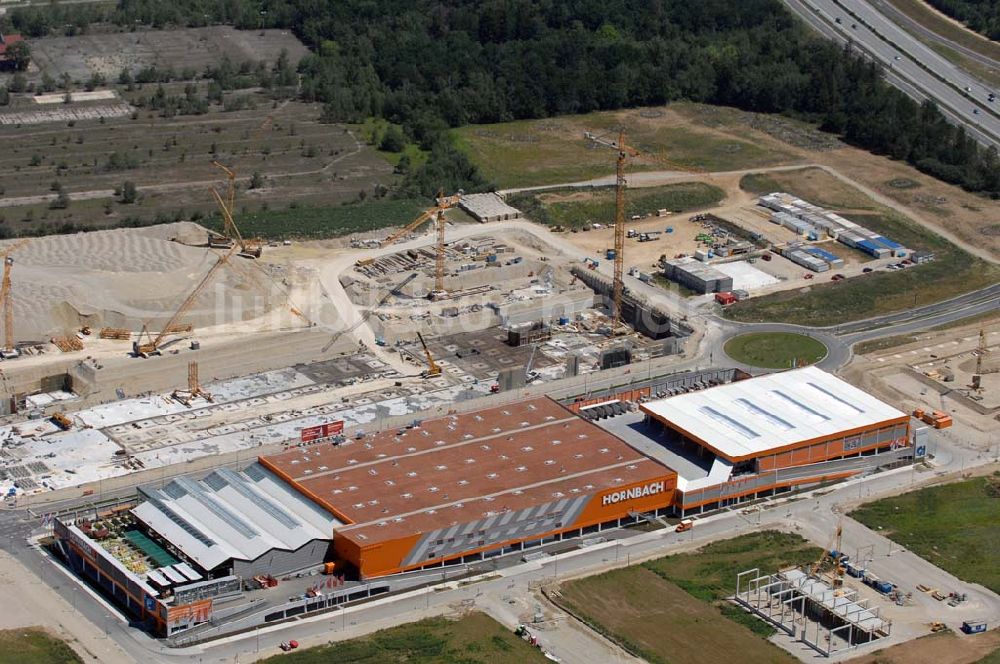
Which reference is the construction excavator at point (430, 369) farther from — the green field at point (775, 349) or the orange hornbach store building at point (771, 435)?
the green field at point (775, 349)

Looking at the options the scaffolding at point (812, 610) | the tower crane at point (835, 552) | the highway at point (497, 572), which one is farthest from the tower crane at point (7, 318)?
the tower crane at point (835, 552)

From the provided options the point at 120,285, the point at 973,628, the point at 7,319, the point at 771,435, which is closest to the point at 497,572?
the point at 771,435

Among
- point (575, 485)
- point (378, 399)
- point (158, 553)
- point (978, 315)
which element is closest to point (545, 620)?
point (575, 485)

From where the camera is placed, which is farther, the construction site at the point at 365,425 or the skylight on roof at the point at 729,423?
the skylight on roof at the point at 729,423

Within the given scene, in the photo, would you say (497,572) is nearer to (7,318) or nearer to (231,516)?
(231,516)

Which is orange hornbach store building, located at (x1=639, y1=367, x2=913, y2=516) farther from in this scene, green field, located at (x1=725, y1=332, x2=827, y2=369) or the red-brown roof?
green field, located at (x1=725, y1=332, x2=827, y2=369)

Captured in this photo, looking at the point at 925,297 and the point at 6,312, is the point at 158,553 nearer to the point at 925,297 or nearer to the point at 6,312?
the point at 6,312
